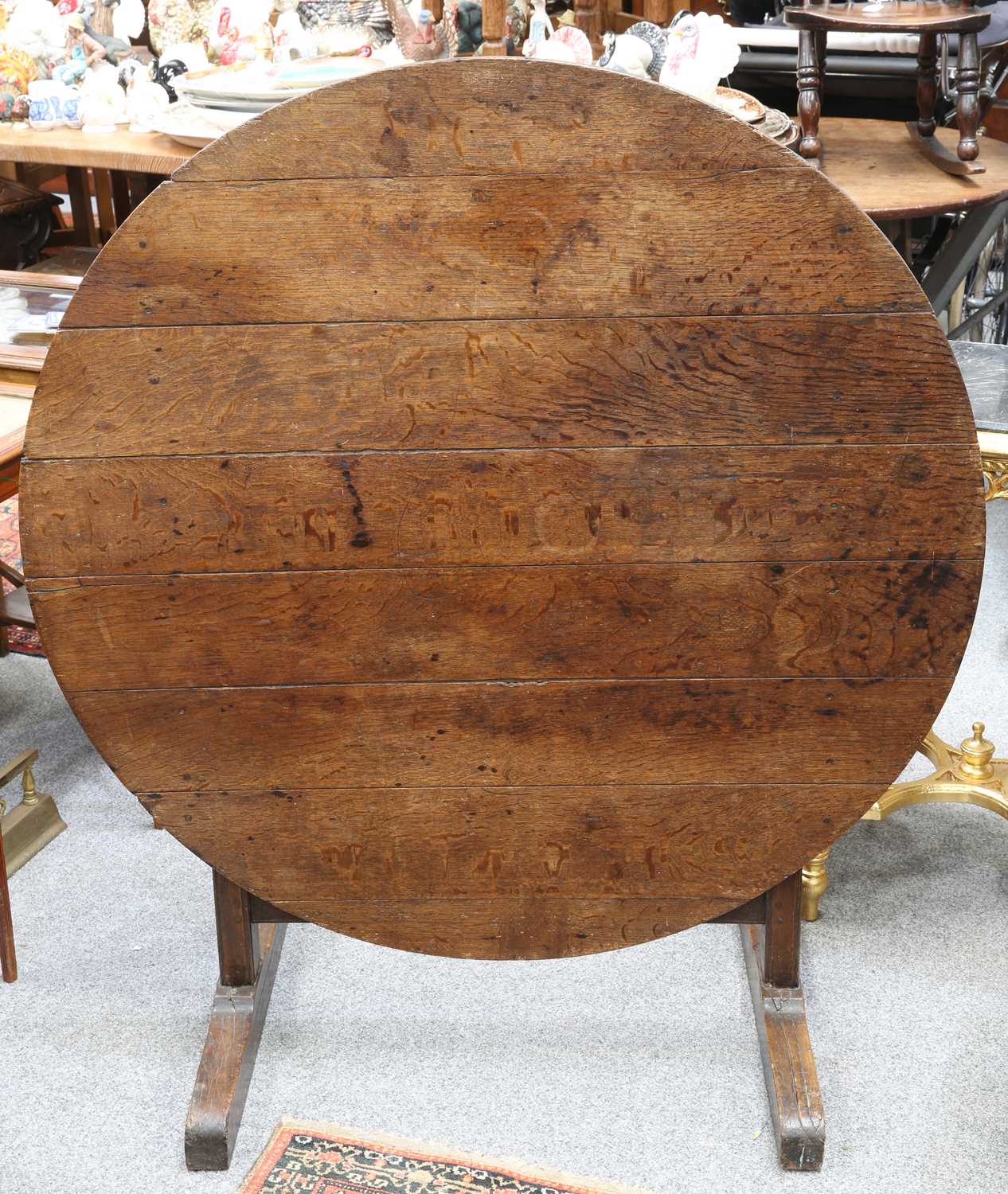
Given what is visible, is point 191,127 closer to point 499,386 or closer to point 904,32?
point 904,32

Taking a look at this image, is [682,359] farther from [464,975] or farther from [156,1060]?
[156,1060]

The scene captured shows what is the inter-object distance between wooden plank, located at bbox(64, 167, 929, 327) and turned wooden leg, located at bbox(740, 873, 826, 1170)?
2.17ft

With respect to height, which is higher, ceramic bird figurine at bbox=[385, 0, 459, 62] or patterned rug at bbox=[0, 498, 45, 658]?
ceramic bird figurine at bbox=[385, 0, 459, 62]

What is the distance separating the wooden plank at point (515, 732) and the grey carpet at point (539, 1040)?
1.43 ft

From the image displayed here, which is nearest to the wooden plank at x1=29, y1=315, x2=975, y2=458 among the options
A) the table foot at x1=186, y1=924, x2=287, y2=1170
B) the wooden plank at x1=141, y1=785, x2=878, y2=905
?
the wooden plank at x1=141, y1=785, x2=878, y2=905

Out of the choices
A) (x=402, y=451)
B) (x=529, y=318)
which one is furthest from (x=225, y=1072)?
(x=529, y=318)

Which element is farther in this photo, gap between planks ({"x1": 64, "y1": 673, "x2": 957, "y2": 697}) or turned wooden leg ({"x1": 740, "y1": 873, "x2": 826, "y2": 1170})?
turned wooden leg ({"x1": 740, "y1": 873, "x2": 826, "y2": 1170})

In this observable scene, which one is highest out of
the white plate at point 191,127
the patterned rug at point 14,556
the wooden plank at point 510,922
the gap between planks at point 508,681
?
the white plate at point 191,127

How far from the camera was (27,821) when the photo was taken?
2014mm

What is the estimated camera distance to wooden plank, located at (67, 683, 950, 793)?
1.34 m

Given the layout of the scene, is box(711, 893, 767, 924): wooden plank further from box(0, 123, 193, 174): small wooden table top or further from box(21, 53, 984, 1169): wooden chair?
box(0, 123, 193, 174): small wooden table top

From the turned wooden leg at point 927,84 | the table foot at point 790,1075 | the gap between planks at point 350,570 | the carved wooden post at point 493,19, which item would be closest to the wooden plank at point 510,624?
the gap between planks at point 350,570

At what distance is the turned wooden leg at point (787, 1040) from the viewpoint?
147cm

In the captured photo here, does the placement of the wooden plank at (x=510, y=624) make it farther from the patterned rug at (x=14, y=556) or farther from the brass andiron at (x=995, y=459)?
the patterned rug at (x=14, y=556)
